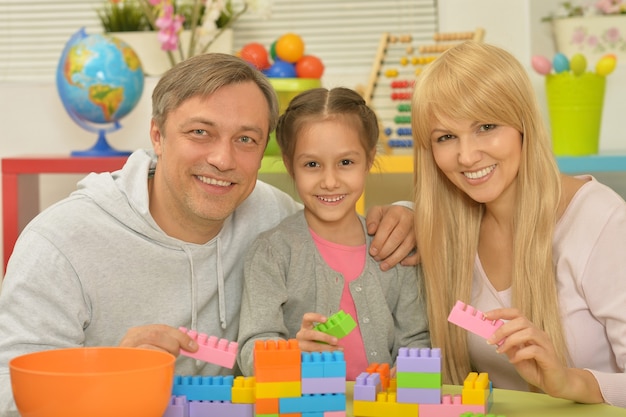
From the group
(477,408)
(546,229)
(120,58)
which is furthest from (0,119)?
(477,408)

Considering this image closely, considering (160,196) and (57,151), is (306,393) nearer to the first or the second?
(160,196)

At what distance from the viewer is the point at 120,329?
5.04ft

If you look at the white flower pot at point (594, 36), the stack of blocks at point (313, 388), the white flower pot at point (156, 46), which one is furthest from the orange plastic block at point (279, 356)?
the white flower pot at point (594, 36)

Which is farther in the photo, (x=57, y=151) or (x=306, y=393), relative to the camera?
(x=57, y=151)

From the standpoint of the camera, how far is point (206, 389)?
116 cm

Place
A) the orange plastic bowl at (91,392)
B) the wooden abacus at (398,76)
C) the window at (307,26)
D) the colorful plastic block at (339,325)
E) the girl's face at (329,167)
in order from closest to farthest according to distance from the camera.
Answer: the orange plastic bowl at (91,392), the colorful plastic block at (339,325), the girl's face at (329,167), the wooden abacus at (398,76), the window at (307,26)

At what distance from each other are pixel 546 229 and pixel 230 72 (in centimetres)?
65

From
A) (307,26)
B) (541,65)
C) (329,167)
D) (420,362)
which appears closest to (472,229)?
(329,167)

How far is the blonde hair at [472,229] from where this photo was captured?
1546 millimetres

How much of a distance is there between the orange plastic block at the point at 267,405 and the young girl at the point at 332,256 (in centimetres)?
43

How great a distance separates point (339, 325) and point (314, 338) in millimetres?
56

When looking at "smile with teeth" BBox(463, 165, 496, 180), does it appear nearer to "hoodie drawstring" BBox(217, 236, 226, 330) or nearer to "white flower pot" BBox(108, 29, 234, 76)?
"hoodie drawstring" BBox(217, 236, 226, 330)

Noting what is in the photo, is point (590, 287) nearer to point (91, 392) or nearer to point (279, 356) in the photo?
point (279, 356)

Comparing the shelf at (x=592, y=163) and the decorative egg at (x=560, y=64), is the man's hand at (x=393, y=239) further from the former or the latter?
the decorative egg at (x=560, y=64)
